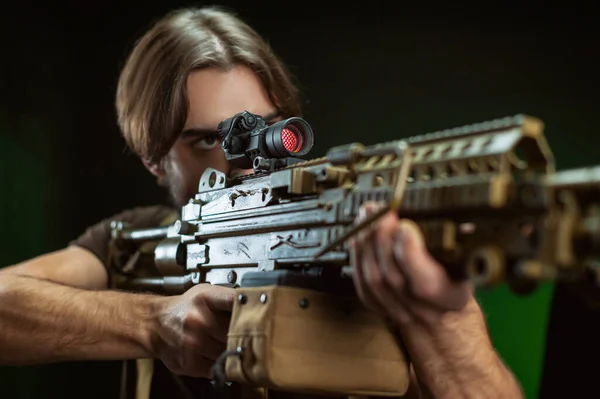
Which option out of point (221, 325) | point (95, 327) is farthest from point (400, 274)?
point (95, 327)

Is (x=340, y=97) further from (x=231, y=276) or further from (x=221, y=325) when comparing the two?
(x=221, y=325)

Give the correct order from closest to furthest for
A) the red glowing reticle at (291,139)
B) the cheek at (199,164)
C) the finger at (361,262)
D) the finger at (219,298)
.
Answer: the finger at (361,262) → the finger at (219,298) → the red glowing reticle at (291,139) → the cheek at (199,164)

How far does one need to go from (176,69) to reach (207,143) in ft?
0.69

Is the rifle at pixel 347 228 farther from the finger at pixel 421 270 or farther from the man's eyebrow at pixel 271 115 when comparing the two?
the man's eyebrow at pixel 271 115

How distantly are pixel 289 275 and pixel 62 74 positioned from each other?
168 cm

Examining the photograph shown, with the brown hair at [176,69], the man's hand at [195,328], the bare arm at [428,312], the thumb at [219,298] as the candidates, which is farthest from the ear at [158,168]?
the bare arm at [428,312]

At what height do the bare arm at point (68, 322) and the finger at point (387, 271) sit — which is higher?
the finger at point (387, 271)

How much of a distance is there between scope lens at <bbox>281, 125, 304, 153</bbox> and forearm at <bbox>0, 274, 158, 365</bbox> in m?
0.43

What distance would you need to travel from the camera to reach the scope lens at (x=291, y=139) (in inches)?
46.6

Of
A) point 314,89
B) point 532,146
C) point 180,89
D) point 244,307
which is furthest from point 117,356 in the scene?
point 314,89

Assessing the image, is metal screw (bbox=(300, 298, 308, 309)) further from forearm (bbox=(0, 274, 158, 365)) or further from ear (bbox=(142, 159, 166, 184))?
ear (bbox=(142, 159, 166, 184))

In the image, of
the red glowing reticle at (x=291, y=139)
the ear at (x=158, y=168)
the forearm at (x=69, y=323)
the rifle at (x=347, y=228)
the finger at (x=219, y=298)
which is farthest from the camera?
the ear at (x=158, y=168)

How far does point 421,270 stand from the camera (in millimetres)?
779

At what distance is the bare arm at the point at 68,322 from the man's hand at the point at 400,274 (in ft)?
2.01
